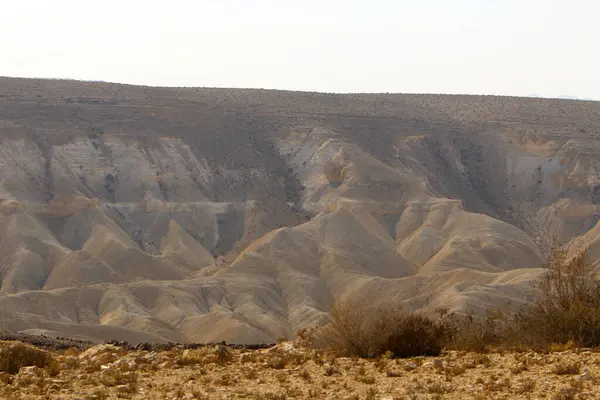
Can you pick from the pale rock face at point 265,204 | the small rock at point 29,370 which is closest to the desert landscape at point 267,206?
the pale rock face at point 265,204

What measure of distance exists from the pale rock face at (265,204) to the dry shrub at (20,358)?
2932 centimetres

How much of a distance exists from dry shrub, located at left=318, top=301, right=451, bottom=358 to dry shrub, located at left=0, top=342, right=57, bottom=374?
4.73m

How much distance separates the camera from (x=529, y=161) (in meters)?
85.5

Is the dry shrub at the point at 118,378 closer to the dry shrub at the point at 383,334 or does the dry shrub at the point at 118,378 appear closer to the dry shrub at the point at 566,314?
the dry shrub at the point at 383,334

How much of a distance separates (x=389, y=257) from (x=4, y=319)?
2678 centimetres

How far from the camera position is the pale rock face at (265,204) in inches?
2287

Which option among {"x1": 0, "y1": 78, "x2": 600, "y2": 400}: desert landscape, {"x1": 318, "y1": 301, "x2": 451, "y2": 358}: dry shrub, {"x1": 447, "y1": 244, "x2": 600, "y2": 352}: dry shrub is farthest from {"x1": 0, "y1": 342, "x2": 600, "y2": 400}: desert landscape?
{"x1": 0, "y1": 78, "x2": 600, "y2": 400}: desert landscape

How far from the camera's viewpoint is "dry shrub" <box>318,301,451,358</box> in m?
18.6

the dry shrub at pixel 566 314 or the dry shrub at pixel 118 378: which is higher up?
the dry shrub at pixel 566 314

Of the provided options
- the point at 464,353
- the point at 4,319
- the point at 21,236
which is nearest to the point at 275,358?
the point at 464,353

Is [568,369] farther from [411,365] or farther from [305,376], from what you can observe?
[305,376]

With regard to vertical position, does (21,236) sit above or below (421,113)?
below

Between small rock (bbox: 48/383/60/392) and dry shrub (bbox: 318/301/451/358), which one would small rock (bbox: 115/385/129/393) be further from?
dry shrub (bbox: 318/301/451/358)

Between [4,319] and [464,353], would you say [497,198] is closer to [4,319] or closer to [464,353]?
[4,319]
